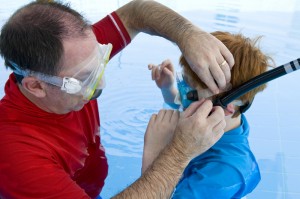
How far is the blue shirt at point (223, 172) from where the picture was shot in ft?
5.20

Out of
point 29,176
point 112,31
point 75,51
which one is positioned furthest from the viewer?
point 112,31

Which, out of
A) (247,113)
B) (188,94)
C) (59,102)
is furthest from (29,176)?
(247,113)

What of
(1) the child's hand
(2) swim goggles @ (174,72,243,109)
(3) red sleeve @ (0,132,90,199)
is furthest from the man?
(1) the child's hand

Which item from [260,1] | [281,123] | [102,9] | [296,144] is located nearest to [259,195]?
[296,144]

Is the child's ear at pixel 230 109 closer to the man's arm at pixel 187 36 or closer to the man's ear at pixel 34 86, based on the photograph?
the man's arm at pixel 187 36

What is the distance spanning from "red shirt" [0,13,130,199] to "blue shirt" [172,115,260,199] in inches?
18.8

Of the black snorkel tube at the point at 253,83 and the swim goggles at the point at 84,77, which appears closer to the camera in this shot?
the black snorkel tube at the point at 253,83

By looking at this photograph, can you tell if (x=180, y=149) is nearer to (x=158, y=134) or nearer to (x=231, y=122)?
(x=158, y=134)

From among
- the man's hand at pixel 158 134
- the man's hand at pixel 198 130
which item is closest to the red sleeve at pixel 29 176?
the man's hand at pixel 158 134

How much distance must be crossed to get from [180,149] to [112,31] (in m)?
A: 0.88

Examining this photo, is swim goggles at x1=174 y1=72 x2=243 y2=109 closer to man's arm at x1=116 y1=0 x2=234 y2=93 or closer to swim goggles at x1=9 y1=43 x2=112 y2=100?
man's arm at x1=116 y1=0 x2=234 y2=93

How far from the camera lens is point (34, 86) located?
1.49m

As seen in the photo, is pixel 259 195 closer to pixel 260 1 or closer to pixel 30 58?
pixel 30 58

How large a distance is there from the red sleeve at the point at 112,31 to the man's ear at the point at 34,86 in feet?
1.83
